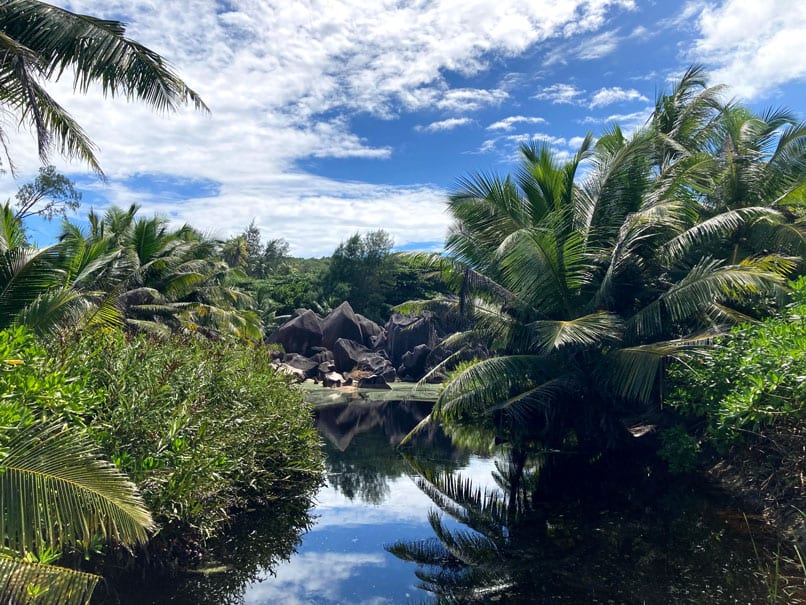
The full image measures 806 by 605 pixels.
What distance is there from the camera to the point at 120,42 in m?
7.55

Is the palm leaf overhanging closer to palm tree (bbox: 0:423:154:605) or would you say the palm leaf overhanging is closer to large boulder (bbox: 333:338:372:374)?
palm tree (bbox: 0:423:154:605)

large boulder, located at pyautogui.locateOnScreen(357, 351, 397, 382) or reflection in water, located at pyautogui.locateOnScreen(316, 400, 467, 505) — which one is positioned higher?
large boulder, located at pyautogui.locateOnScreen(357, 351, 397, 382)

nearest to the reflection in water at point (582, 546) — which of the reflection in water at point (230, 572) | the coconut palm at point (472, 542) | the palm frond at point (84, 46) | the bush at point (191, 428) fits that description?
the coconut palm at point (472, 542)

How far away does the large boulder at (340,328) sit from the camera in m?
32.2

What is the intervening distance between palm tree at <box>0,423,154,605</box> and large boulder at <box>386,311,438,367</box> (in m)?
27.0

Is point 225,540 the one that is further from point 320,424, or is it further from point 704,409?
point 320,424

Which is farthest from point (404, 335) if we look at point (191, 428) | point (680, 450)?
point (191, 428)

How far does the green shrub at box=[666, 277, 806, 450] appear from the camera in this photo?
6297 millimetres

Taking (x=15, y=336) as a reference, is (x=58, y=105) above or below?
above

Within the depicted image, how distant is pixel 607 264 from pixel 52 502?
10.9m

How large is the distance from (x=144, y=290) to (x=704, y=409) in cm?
1398

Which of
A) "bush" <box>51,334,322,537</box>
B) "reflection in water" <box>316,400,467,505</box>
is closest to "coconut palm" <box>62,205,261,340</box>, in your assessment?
"reflection in water" <box>316,400,467,505</box>

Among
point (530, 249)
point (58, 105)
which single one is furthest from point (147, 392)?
point (530, 249)

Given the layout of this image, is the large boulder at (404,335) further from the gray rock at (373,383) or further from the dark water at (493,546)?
the dark water at (493,546)
